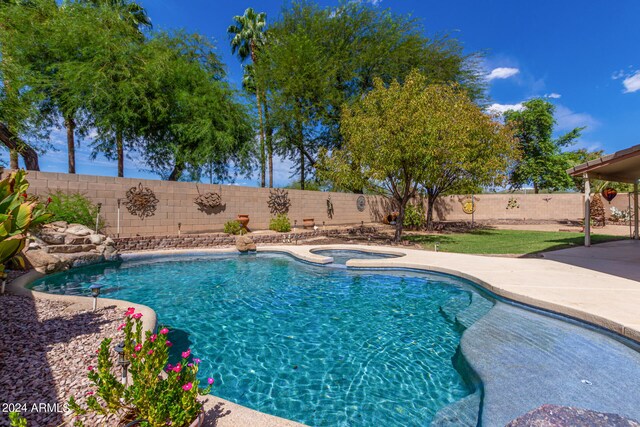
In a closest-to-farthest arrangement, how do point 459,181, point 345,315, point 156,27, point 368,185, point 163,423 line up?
point 163,423 → point 345,315 → point 368,185 → point 459,181 → point 156,27

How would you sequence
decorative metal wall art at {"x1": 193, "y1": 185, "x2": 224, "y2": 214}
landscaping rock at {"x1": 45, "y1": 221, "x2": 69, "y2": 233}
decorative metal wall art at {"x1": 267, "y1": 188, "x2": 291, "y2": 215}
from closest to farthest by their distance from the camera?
landscaping rock at {"x1": 45, "y1": 221, "x2": 69, "y2": 233}, decorative metal wall art at {"x1": 193, "y1": 185, "x2": 224, "y2": 214}, decorative metal wall art at {"x1": 267, "y1": 188, "x2": 291, "y2": 215}

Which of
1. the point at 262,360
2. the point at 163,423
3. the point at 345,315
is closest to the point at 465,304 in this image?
the point at 345,315

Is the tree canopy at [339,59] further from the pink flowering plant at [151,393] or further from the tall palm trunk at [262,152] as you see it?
the pink flowering plant at [151,393]

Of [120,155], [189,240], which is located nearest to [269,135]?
[120,155]

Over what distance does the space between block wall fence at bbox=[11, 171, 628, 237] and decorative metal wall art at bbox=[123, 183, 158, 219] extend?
143mm

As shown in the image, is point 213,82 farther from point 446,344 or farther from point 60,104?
point 446,344

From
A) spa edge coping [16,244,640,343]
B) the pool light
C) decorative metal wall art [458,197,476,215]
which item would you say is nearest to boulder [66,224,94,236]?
spa edge coping [16,244,640,343]

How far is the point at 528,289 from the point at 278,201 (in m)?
13.6

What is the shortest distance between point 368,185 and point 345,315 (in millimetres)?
8813

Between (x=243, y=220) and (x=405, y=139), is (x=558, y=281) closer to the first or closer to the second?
(x=405, y=139)

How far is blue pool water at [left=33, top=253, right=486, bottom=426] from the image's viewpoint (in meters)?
3.05

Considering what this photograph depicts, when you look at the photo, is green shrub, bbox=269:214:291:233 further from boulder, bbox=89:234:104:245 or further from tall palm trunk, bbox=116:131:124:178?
tall palm trunk, bbox=116:131:124:178

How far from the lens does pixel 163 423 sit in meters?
1.81

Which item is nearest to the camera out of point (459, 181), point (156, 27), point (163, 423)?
point (163, 423)
